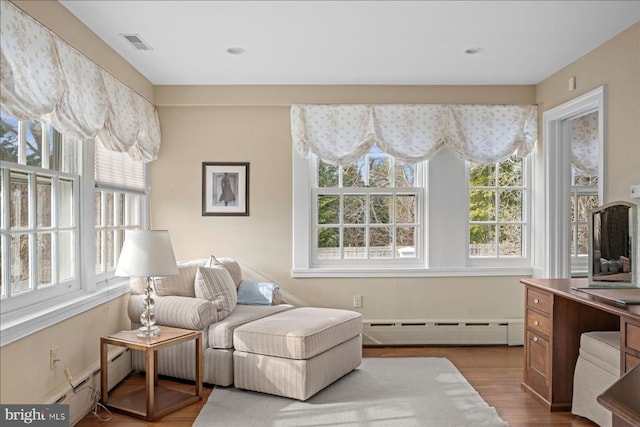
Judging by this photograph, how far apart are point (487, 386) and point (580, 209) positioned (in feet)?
6.65

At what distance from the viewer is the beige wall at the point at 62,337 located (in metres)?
2.61

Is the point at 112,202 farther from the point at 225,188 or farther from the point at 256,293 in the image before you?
the point at 256,293

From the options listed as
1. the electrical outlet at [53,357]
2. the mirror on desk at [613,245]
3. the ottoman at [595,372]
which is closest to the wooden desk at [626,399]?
the ottoman at [595,372]

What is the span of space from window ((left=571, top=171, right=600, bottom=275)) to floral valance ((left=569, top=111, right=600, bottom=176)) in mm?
70

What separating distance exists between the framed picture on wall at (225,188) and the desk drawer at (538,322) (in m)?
2.60

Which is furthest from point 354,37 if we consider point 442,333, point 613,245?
point 442,333

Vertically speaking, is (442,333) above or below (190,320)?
below

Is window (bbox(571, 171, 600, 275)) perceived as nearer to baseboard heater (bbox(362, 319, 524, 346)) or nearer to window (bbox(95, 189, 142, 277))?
baseboard heater (bbox(362, 319, 524, 346))

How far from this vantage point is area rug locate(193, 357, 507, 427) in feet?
10.3

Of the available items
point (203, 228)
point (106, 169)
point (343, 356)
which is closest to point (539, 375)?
point (343, 356)

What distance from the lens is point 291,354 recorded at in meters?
3.49

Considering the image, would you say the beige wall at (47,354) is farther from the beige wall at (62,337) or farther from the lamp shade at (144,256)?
the lamp shade at (144,256)

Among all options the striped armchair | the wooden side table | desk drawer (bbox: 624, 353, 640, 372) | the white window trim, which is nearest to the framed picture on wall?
the white window trim

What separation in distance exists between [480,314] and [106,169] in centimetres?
353
